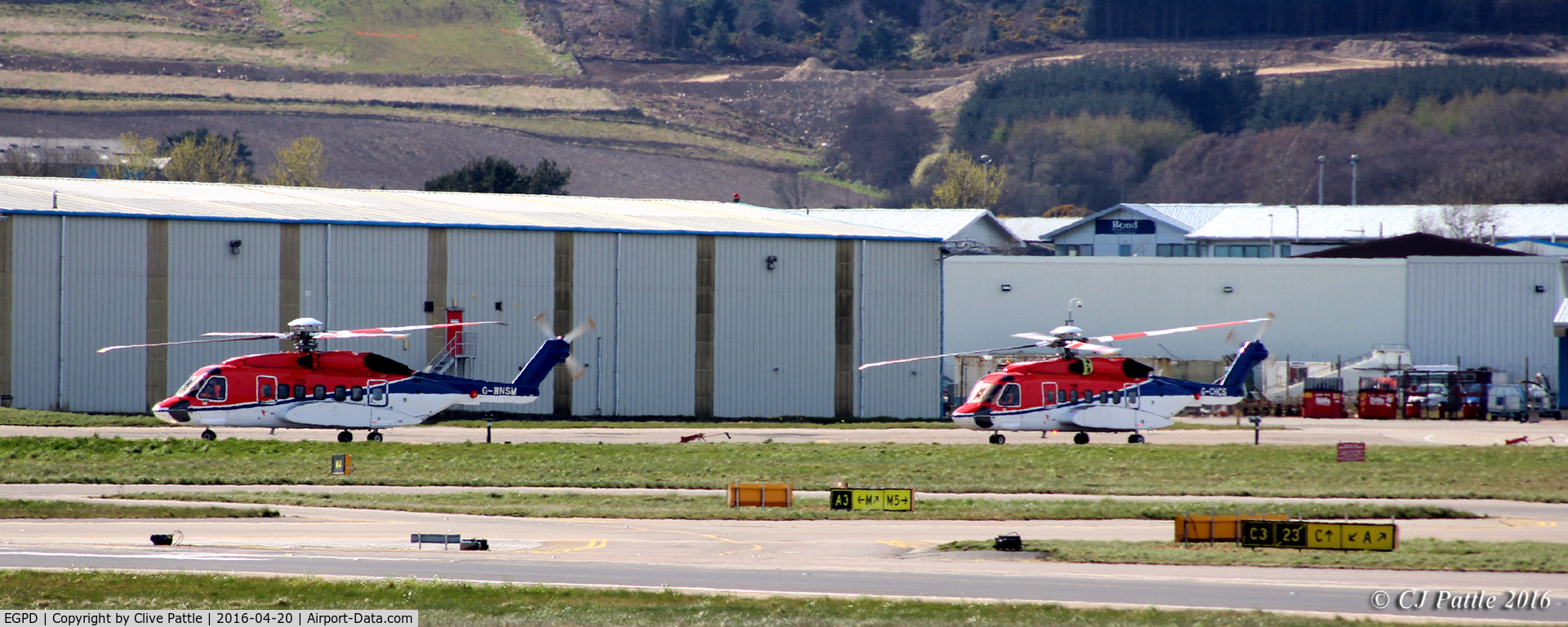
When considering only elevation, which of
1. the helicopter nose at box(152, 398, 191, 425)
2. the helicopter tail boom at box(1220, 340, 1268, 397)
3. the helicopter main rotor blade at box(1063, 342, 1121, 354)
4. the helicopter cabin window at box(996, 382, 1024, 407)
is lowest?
the helicopter nose at box(152, 398, 191, 425)

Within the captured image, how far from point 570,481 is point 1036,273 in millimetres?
38928

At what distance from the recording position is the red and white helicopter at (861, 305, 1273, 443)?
136 feet

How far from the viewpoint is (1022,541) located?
77.5 ft

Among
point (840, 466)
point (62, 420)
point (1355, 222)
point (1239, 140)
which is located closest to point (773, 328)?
point (840, 466)

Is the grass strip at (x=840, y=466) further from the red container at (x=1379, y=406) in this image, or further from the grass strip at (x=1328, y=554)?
the red container at (x=1379, y=406)

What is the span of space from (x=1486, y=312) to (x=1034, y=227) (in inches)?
2341

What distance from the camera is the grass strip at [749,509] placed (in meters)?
27.0

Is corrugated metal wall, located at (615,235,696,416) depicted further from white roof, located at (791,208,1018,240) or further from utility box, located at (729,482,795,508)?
white roof, located at (791,208,1018,240)

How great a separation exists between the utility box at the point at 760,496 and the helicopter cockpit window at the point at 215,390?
1779 cm

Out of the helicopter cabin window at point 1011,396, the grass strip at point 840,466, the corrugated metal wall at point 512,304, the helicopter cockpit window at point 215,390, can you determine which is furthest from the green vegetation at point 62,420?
the helicopter cabin window at point 1011,396

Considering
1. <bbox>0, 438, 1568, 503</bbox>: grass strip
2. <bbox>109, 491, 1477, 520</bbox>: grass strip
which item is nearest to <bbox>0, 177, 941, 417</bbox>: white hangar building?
<bbox>0, 438, 1568, 503</bbox>: grass strip

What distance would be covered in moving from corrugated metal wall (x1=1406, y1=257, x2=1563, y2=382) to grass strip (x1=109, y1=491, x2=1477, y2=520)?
123ft

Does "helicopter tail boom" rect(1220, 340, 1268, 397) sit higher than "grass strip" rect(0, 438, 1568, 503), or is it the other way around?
"helicopter tail boom" rect(1220, 340, 1268, 397)

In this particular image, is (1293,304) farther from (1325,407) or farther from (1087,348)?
(1087,348)
